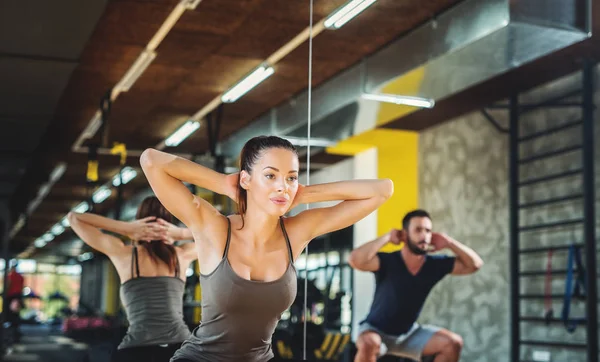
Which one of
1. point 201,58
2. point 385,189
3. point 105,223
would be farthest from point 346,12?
point 385,189

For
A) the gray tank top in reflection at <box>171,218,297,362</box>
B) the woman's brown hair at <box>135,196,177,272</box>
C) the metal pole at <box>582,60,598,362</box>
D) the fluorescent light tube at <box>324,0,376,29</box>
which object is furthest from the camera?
the metal pole at <box>582,60,598,362</box>

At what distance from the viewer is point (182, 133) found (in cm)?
883

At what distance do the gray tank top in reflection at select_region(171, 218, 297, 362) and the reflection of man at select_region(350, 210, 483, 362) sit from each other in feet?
6.79

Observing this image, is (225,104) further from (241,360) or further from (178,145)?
(241,360)

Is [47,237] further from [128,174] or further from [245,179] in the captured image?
[245,179]

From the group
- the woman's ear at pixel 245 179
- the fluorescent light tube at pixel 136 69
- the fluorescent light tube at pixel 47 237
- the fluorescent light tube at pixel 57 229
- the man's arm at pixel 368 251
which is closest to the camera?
the woman's ear at pixel 245 179

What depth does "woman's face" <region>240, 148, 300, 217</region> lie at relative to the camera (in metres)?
2.39

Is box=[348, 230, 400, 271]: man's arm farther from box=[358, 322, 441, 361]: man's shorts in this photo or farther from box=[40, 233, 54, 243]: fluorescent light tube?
box=[40, 233, 54, 243]: fluorescent light tube

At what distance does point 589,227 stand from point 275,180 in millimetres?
4209

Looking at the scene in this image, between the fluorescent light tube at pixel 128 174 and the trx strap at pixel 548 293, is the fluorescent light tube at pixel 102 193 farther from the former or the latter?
the trx strap at pixel 548 293

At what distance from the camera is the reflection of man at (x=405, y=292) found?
4.47m

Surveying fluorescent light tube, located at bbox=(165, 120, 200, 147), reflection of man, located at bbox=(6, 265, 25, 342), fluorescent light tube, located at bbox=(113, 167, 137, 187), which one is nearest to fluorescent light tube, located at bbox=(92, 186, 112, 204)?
fluorescent light tube, located at bbox=(113, 167, 137, 187)

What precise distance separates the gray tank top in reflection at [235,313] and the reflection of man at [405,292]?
2.07m

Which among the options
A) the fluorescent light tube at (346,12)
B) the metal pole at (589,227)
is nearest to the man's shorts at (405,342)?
the fluorescent light tube at (346,12)
